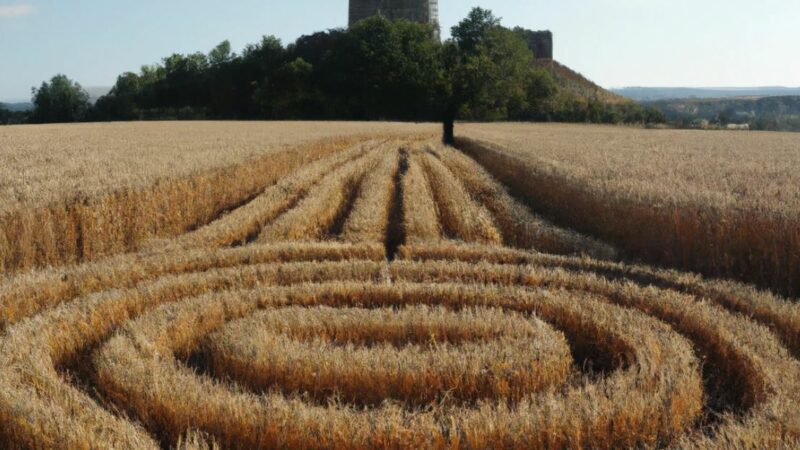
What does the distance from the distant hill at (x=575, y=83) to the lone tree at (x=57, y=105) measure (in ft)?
237

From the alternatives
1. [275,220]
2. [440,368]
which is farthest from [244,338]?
[275,220]

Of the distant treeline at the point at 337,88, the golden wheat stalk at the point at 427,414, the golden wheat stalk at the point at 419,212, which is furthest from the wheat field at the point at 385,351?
the distant treeline at the point at 337,88

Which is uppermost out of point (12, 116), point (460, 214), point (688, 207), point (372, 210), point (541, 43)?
point (541, 43)

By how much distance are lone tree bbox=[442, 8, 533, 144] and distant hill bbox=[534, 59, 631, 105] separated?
37.7 metres

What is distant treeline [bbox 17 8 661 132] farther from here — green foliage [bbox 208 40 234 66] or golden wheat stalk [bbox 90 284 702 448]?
golden wheat stalk [bbox 90 284 702 448]

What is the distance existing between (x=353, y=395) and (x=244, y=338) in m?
1.46

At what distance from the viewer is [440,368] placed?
579cm

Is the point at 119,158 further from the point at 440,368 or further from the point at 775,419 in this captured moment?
the point at 775,419

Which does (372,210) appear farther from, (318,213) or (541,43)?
(541,43)

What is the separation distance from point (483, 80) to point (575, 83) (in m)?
83.5

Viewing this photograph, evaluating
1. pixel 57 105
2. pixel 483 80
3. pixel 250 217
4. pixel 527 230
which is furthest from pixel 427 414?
pixel 57 105

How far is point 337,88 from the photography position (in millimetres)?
76188

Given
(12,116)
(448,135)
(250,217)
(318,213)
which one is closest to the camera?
(250,217)

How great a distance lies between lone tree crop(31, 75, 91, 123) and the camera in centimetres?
8331
